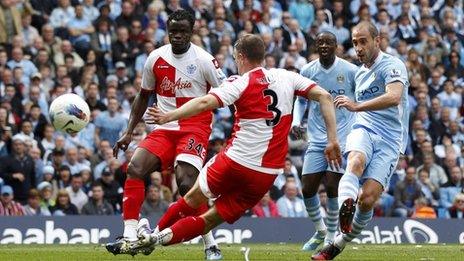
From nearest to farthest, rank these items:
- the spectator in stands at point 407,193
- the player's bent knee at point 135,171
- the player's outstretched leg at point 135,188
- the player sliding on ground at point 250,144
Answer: the player sliding on ground at point 250,144 < the player's outstretched leg at point 135,188 < the player's bent knee at point 135,171 < the spectator in stands at point 407,193

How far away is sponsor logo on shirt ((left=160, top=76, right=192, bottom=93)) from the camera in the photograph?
16.4m

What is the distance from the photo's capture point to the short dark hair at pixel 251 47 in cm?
1390

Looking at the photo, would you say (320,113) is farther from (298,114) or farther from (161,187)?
(161,187)

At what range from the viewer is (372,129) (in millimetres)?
15719

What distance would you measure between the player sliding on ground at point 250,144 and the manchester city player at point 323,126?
4.25 m

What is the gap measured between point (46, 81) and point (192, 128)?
33.1 ft

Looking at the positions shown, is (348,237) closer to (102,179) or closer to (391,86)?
(391,86)

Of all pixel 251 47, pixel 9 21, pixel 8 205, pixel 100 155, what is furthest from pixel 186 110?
pixel 9 21

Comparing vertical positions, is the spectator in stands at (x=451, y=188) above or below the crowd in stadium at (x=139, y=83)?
below

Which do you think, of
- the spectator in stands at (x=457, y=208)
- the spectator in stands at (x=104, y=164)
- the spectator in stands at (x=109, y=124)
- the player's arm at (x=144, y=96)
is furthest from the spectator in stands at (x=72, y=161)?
the player's arm at (x=144, y=96)

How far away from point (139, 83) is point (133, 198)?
35.5 feet

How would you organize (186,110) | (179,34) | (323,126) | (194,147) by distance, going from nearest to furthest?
1. (186,110)
2. (194,147)
3. (179,34)
4. (323,126)

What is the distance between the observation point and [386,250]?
18.8 meters

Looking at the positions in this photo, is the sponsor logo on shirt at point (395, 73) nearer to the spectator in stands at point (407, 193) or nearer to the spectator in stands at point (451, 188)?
the spectator in stands at point (407, 193)
